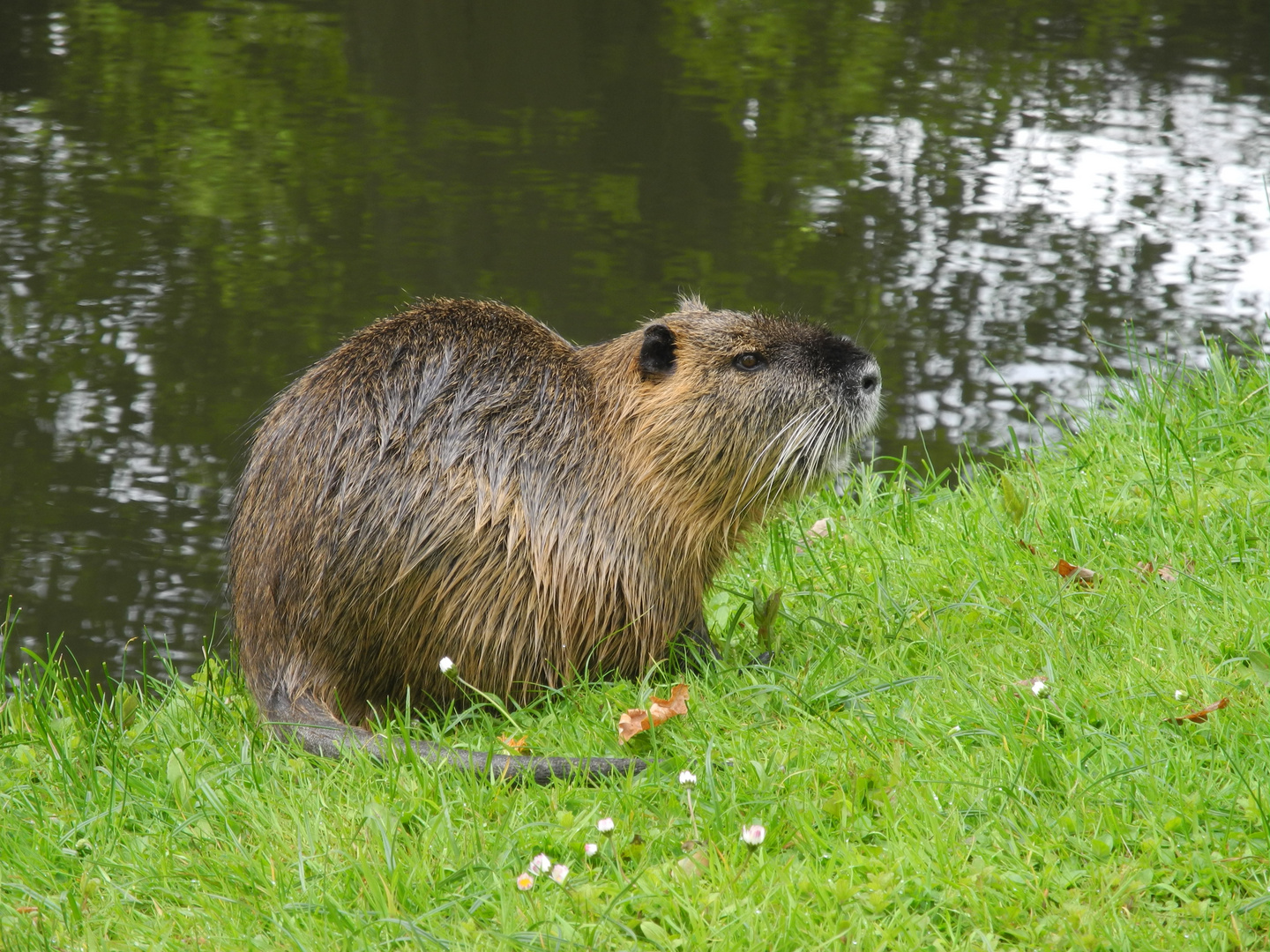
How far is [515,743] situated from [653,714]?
0.85 ft

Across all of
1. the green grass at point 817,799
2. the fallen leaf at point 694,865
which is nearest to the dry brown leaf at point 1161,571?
the green grass at point 817,799

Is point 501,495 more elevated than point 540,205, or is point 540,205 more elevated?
point 501,495

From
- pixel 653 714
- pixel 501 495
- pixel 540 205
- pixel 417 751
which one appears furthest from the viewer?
pixel 540 205

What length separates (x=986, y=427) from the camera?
4980 millimetres

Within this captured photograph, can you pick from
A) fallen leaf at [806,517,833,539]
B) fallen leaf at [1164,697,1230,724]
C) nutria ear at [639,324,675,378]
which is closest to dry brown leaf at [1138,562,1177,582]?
fallen leaf at [1164,697,1230,724]

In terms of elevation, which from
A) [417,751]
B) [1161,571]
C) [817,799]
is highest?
[1161,571]

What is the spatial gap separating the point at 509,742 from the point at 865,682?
668 mm

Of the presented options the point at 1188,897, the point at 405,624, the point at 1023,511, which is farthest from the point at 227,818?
the point at 1023,511

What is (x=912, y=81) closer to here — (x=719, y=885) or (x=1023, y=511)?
(x=1023, y=511)

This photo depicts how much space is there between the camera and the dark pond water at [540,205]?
488cm

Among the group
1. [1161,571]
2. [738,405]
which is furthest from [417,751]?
[1161,571]

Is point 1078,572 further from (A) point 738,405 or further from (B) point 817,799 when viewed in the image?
(B) point 817,799

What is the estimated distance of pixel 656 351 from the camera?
112 inches

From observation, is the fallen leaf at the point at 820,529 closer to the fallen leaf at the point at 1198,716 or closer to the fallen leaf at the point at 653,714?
the fallen leaf at the point at 653,714
